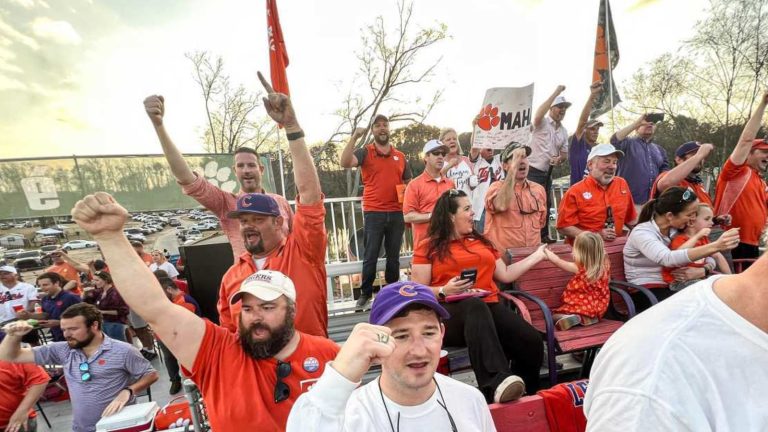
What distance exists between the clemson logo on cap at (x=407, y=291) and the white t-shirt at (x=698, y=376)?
105 centimetres

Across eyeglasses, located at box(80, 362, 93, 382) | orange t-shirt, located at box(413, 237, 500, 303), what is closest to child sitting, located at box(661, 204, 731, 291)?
orange t-shirt, located at box(413, 237, 500, 303)

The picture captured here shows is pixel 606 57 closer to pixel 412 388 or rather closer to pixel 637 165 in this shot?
pixel 637 165

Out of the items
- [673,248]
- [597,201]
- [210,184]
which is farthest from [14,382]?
[673,248]

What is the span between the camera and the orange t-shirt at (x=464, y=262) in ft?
9.96

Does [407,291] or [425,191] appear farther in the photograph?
[425,191]

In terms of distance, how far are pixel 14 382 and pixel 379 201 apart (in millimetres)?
4220

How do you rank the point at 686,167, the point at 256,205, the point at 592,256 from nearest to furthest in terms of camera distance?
the point at 256,205 → the point at 592,256 → the point at 686,167

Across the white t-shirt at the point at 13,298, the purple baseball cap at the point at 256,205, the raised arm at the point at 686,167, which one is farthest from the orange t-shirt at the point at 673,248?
the white t-shirt at the point at 13,298

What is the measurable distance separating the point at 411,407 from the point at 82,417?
353 cm

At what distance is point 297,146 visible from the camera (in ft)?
7.68

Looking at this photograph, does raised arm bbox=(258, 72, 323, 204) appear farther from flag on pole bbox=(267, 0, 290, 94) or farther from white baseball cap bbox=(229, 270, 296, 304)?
flag on pole bbox=(267, 0, 290, 94)

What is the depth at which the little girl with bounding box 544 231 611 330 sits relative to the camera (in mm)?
3152

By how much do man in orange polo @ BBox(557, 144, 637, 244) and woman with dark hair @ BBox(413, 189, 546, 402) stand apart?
1148 millimetres

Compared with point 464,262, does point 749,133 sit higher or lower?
higher
